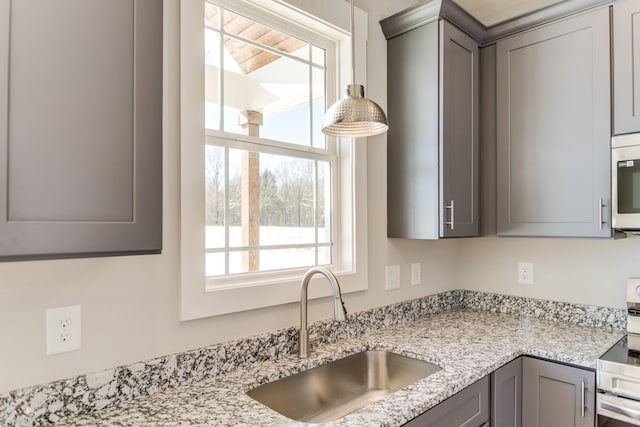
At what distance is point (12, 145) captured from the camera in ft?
2.26

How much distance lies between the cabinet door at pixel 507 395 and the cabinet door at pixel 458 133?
0.60 m

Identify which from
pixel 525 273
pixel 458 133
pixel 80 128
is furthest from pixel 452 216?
pixel 80 128

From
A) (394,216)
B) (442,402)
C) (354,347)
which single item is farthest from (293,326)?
(394,216)

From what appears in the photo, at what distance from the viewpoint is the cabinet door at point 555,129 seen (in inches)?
68.2

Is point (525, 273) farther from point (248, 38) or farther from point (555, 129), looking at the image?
point (248, 38)

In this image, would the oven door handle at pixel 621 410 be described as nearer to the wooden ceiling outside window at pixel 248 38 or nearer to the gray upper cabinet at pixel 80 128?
the gray upper cabinet at pixel 80 128

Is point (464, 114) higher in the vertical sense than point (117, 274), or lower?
higher

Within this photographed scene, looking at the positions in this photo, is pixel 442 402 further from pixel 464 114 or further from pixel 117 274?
pixel 464 114

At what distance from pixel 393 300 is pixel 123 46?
5.36 feet

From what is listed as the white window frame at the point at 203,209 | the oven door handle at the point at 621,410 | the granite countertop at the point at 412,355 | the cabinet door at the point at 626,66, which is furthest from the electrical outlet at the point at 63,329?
the cabinet door at the point at 626,66

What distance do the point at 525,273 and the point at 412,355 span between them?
3.44ft

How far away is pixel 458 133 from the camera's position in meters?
1.90

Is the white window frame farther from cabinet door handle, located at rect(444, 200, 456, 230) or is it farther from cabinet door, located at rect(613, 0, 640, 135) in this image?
cabinet door, located at rect(613, 0, 640, 135)

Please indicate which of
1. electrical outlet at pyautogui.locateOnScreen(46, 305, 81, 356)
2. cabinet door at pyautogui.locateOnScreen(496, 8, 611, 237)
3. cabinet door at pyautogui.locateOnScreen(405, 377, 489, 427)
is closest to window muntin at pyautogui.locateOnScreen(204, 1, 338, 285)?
electrical outlet at pyautogui.locateOnScreen(46, 305, 81, 356)
